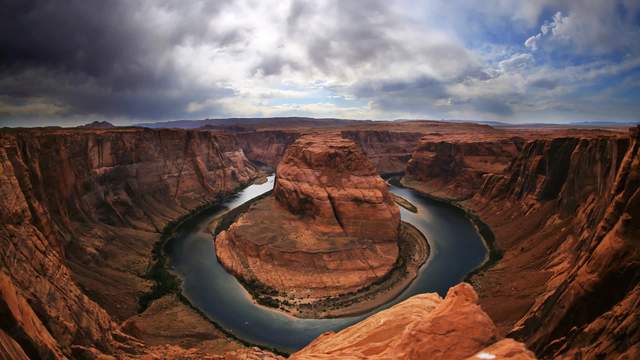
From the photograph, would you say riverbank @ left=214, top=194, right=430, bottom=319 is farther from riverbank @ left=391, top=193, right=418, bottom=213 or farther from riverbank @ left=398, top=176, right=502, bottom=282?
riverbank @ left=391, top=193, right=418, bottom=213

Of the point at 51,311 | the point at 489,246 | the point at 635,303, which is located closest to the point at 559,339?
the point at 635,303

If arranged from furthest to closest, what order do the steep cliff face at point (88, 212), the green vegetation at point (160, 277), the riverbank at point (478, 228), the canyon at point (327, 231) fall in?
the riverbank at point (478, 228) → the green vegetation at point (160, 277) → the steep cliff face at point (88, 212) → the canyon at point (327, 231)

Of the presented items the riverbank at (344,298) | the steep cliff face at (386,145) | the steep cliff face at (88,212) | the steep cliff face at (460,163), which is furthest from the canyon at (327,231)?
the steep cliff face at (386,145)

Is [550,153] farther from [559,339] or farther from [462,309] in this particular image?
[462,309]

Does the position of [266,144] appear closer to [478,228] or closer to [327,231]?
[478,228]

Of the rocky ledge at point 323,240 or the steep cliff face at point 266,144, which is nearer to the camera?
the rocky ledge at point 323,240

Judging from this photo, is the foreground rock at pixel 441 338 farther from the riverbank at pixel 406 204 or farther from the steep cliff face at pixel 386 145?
the steep cliff face at pixel 386 145

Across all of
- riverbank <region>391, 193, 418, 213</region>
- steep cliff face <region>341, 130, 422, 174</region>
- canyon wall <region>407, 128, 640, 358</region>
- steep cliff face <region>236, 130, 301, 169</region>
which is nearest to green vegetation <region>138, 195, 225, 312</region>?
canyon wall <region>407, 128, 640, 358</region>
